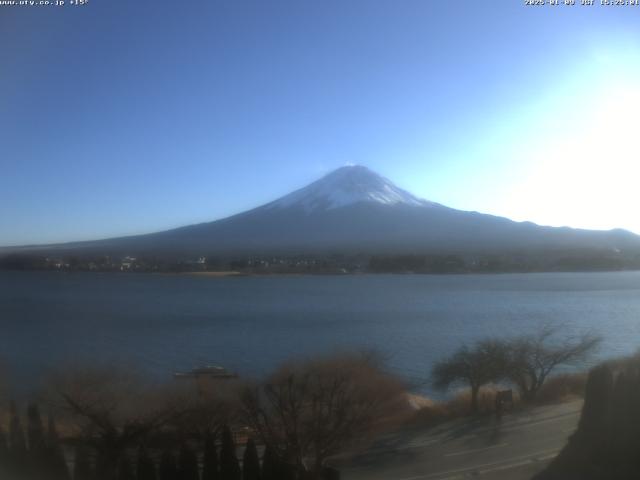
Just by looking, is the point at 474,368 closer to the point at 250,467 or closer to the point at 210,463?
the point at 250,467

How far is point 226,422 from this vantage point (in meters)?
4.09

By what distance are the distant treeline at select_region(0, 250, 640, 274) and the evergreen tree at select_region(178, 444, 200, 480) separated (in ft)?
36.8

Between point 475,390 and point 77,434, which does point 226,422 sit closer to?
point 77,434

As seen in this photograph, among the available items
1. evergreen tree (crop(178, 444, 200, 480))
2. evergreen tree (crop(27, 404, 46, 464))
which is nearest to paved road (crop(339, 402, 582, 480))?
evergreen tree (crop(178, 444, 200, 480))

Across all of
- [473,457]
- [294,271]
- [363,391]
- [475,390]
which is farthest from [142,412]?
[294,271]

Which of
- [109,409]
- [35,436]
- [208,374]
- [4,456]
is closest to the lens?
[4,456]

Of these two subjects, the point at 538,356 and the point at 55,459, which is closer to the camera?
the point at 55,459

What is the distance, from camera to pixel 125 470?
360cm

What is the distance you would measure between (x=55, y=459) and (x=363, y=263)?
599 inches

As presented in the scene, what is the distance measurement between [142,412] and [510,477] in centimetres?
247

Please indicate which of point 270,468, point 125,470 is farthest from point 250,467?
point 125,470

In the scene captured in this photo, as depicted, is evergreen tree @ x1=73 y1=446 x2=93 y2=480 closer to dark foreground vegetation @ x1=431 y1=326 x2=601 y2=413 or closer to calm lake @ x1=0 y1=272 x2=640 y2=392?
calm lake @ x1=0 y1=272 x2=640 y2=392

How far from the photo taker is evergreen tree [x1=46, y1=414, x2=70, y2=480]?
11.6 feet

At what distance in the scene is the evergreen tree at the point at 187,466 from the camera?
11.5 feet
